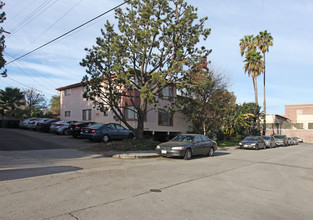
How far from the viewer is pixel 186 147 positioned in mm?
12930

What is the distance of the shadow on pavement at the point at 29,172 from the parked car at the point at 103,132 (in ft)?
26.1

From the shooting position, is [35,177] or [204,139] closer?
[35,177]

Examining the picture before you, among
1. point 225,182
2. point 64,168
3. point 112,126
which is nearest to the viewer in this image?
point 225,182

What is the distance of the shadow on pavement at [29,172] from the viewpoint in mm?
7191

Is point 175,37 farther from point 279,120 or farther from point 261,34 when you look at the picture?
point 279,120

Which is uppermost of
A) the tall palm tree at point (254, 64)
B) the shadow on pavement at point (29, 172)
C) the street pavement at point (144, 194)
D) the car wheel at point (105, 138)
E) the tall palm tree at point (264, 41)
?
the tall palm tree at point (264, 41)

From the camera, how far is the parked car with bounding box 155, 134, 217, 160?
1274 cm

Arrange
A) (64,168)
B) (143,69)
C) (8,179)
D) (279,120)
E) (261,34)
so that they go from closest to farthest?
(8,179) < (64,168) < (143,69) < (261,34) < (279,120)

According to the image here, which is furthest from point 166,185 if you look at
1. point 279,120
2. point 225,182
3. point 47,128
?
point 279,120

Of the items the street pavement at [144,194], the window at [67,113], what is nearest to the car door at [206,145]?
the street pavement at [144,194]

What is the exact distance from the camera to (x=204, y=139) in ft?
49.6

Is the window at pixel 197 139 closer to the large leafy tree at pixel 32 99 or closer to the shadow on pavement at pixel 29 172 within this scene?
the shadow on pavement at pixel 29 172

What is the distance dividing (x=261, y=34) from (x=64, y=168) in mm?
36106

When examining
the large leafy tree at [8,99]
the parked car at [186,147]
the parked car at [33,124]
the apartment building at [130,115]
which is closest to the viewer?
the parked car at [186,147]
